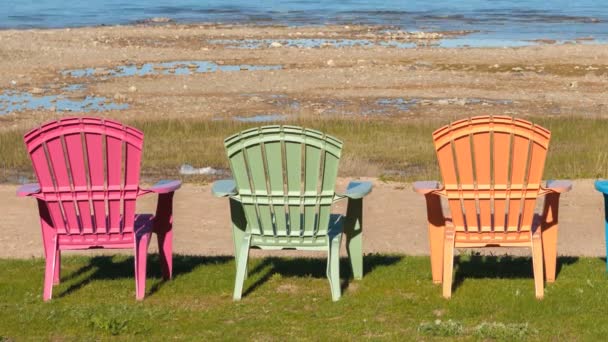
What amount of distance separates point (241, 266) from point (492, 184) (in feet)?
5.51

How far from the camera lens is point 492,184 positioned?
7262 millimetres

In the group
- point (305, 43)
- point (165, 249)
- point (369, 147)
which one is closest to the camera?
point (165, 249)

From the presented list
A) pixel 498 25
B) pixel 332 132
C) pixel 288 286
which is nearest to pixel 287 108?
pixel 332 132

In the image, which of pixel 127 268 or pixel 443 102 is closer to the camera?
pixel 127 268

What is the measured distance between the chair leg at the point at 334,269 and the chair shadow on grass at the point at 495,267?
0.84 metres

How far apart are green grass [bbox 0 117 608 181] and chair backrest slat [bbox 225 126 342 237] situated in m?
5.80

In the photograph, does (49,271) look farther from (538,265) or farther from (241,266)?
(538,265)

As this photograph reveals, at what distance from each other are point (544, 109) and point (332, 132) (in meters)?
5.36

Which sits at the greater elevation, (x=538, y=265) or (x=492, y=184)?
(x=492, y=184)

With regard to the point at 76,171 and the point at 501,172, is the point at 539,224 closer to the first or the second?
the point at 501,172

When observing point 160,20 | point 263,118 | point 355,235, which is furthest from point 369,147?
point 160,20

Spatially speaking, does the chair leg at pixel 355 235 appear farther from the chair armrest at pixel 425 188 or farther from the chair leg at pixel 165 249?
the chair leg at pixel 165 249

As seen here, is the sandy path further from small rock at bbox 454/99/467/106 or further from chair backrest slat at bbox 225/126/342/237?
small rock at bbox 454/99/467/106

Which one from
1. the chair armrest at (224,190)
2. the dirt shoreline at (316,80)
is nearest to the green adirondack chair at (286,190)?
the chair armrest at (224,190)
